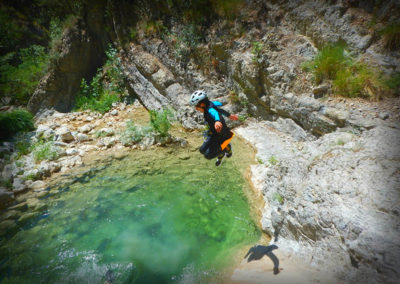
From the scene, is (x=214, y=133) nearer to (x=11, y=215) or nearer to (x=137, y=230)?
(x=137, y=230)

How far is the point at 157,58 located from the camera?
10.0 meters

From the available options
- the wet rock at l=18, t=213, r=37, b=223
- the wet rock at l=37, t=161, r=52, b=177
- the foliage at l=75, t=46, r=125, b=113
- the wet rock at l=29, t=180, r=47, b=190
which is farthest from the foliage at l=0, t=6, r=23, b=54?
the wet rock at l=18, t=213, r=37, b=223

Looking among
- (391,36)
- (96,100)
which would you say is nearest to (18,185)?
(96,100)

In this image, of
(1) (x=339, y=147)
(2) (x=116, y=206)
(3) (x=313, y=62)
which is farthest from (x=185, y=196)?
(3) (x=313, y=62)

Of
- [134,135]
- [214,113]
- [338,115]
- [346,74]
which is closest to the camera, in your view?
[214,113]

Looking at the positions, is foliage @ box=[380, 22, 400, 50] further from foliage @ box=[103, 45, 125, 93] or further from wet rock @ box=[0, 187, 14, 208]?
foliage @ box=[103, 45, 125, 93]

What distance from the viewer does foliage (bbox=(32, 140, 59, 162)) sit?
22.8ft

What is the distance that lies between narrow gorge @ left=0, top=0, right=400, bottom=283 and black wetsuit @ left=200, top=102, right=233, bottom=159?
1274 mm

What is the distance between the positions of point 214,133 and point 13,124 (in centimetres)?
955

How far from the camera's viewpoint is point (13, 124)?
8.92 metres

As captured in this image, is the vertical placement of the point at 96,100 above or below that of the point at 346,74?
above

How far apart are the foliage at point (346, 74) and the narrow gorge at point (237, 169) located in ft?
0.12

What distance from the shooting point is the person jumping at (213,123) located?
4289 millimetres

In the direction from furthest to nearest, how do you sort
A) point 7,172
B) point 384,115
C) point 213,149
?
point 7,172 < point 213,149 < point 384,115
